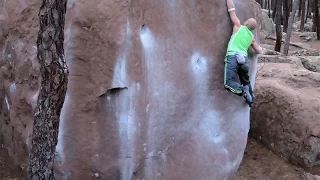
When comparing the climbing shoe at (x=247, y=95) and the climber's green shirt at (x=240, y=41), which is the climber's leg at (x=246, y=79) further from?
the climber's green shirt at (x=240, y=41)

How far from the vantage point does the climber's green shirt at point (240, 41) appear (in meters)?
4.43

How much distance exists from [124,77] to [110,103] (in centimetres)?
27

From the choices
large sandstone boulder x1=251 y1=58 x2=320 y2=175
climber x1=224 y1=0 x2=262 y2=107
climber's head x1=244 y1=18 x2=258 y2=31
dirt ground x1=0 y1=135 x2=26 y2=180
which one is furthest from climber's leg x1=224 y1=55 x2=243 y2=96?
dirt ground x1=0 y1=135 x2=26 y2=180

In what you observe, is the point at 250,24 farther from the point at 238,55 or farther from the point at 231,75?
the point at 231,75

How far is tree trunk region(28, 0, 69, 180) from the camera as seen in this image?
296 centimetres

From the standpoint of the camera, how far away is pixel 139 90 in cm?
411

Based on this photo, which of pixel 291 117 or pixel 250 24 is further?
pixel 291 117

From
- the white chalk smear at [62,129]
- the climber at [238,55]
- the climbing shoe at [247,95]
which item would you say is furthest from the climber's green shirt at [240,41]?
the white chalk smear at [62,129]

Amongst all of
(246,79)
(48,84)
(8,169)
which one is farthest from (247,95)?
(8,169)

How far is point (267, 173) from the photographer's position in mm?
5336

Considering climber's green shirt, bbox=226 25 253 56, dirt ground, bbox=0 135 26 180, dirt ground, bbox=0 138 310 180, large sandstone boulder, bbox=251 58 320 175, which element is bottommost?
dirt ground, bbox=0 138 310 180

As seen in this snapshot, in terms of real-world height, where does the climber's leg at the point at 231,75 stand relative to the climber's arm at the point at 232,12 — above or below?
below

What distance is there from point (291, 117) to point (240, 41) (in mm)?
1605

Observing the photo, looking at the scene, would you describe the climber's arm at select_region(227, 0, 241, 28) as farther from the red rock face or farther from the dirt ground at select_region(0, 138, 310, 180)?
the dirt ground at select_region(0, 138, 310, 180)
